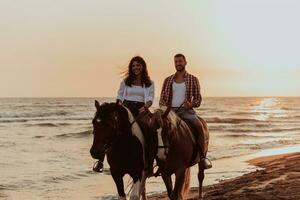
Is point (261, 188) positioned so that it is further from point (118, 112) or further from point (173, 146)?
point (118, 112)

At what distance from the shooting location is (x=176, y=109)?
802 centimetres

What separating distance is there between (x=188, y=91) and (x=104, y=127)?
247cm

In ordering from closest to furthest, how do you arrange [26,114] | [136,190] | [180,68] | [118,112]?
[118,112]
[136,190]
[180,68]
[26,114]

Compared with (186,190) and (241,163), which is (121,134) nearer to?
(186,190)

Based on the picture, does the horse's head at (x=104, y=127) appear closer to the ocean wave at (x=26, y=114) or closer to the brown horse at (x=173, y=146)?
the brown horse at (x=173, y=146)

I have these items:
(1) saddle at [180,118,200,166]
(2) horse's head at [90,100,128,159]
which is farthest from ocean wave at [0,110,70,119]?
(2) horse's head at [90,100,128,159]

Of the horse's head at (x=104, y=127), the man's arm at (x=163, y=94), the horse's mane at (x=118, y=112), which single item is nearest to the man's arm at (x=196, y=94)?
the man's arm at (x=163, y=94)

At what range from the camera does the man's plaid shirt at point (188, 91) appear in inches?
315

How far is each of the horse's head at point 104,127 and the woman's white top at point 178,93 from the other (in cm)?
202

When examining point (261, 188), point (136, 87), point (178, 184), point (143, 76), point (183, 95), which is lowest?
point (261, 188)

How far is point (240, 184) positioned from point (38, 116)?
4776cm

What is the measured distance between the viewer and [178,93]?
8.07 m

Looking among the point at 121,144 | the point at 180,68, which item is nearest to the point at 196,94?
the point at 180,68

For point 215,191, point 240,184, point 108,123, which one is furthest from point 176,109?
point 240,184
